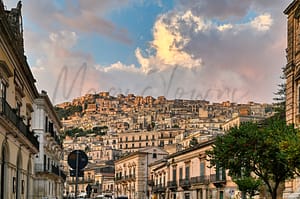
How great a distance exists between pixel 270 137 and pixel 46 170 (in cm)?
3050

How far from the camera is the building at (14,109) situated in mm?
26141

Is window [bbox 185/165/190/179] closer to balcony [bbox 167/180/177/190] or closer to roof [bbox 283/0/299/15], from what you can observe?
balcony [bbox 167/180/177/190]

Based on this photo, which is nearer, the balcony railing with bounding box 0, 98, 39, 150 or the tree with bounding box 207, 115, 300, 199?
the tree with bounding box 207, 115, 300, 199

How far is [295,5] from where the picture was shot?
29016 mm

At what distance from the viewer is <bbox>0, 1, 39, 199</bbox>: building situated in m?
26.1

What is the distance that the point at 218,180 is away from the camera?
175 feet

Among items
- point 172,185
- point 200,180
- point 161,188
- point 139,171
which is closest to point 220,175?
point 200,180

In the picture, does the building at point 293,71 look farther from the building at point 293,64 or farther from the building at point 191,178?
the building at point 191,178

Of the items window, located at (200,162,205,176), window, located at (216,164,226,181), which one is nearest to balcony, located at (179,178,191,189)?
window, located at (200,162,205,176)

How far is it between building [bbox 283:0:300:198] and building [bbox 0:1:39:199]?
1347cm

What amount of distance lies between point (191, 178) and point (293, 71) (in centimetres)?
3449

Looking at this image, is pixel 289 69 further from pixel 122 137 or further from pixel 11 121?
pixel 122 137

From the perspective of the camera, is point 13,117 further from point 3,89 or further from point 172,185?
point 172,185

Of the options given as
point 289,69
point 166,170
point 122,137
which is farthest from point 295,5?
point 122,137
